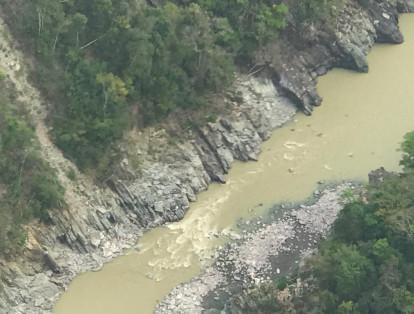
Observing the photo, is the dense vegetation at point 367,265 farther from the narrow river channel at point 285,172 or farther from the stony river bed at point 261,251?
the narrow river channel at point 285,172

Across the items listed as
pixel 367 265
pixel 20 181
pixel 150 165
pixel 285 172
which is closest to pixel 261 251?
pixel 285 172

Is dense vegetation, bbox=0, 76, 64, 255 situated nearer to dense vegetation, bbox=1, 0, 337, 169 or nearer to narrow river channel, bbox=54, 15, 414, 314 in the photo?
dense vegetation, bbox=1, 0, 337, 169

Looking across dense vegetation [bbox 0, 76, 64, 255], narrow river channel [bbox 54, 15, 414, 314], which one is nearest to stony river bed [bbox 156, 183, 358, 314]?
narrow river channel [bbox 54, 15, 414, 314]

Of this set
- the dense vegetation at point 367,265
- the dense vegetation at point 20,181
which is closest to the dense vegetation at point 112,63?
the dense vegetation at point 20,181

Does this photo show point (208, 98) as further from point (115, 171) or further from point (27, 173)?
point (27, 173)

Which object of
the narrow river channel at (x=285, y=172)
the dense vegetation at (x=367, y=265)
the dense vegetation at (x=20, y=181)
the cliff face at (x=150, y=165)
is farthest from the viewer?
the narrow river channel at (x=285, y=172)

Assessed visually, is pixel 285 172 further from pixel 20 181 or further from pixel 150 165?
pixel 20 181

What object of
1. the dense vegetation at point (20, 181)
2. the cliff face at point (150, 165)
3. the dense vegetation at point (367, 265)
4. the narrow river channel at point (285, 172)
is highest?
the dense vegetation at point (20, 181)
